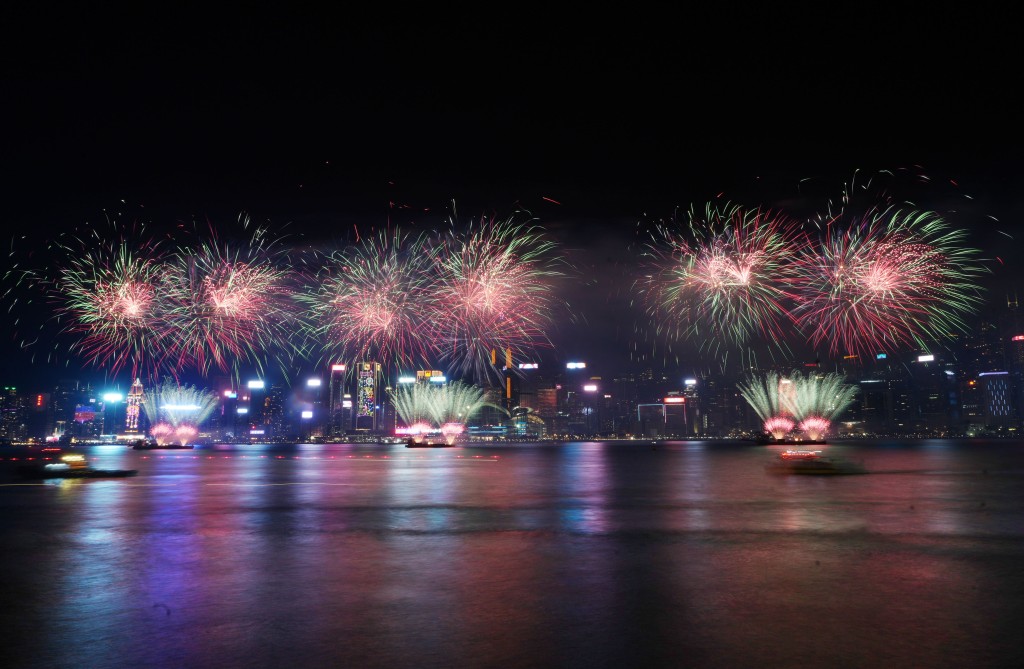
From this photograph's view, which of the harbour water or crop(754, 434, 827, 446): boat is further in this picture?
crop(754, 434, 827, 446): boat

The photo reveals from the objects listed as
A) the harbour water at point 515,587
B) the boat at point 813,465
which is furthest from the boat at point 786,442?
the harbour water at point 515,587

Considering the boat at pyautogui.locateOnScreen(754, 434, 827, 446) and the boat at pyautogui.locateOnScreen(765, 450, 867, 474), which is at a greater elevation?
the boat at pyautogui.locateOnScreen(765, 450, 867, 474)

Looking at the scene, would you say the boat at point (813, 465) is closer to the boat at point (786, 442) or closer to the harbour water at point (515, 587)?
the harbour water at point (515, 587)

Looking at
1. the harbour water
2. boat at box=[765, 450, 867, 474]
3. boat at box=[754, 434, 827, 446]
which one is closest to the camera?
the harbour water

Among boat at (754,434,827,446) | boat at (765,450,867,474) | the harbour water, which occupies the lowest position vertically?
boat at (754,434,827,446)

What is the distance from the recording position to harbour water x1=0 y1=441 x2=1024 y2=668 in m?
7.74

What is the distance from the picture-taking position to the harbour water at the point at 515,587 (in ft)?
25.4

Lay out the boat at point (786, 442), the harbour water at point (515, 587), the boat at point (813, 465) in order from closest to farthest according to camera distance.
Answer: the harbour water at point (515, 587), the boat at point (813, 465), the boat at point (786, 442)

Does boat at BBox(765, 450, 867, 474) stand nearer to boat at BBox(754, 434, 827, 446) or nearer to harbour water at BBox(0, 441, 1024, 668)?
harbour water at BBox(0, 441, 1024, 668)

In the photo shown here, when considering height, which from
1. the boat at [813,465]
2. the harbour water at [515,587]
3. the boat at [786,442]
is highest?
the harbour water at [515,587]

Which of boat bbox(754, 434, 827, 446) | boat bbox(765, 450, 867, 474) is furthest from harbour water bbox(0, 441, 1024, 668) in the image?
boat bbox(754, 434, 827, 446)

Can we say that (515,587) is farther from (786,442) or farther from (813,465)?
(786,442)

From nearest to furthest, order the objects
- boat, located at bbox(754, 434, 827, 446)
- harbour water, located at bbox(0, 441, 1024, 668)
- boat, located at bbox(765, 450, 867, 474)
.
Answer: harbour water, located at bbox(0, 441, 1024, 668)
boat, located at bbox(765, 450, 867, 474)
boat, located at bbox(754, 434, 827, 446)

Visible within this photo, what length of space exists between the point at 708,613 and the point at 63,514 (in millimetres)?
21972
